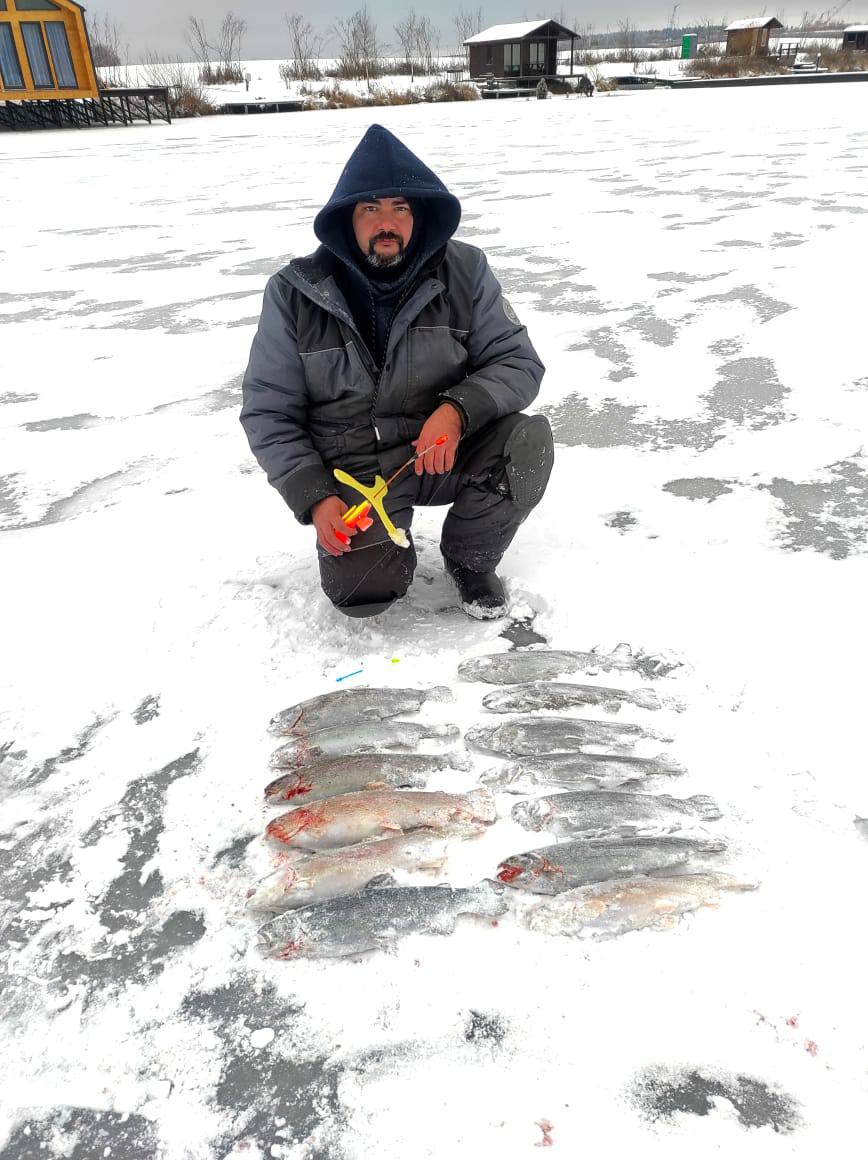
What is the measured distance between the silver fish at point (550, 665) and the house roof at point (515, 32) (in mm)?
40519

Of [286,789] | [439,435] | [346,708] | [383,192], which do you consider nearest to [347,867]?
[286,789]

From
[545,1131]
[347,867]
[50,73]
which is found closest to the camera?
[545,1131]

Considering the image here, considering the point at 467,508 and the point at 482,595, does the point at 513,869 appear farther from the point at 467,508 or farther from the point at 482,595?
→ the point at 467,508

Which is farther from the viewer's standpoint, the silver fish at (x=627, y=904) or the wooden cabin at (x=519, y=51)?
the wooden cabin at (x=519, y=51)

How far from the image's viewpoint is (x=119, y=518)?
11.0 feet

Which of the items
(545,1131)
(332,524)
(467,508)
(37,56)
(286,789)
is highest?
(37,56)

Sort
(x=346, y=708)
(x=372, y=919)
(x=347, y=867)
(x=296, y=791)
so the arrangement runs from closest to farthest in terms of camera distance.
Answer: (x=372, y=919), (x=347, y=867), (x=296, y=791), (x=346, y=708)

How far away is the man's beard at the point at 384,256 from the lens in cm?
240

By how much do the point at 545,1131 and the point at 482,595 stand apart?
1651 mm

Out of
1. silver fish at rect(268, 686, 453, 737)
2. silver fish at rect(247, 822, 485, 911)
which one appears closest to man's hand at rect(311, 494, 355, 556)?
silver fish at rect(268, 686, 453, 737)

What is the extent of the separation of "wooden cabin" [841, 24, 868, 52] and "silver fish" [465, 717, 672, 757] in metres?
55.1

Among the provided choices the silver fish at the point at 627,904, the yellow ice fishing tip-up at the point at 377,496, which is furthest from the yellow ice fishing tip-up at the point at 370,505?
the silver fish at the point at 627,904

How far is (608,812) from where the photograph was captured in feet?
6.15

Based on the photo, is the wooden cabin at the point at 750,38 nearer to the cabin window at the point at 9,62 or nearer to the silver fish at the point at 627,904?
the cabin window at the point at 9,62
